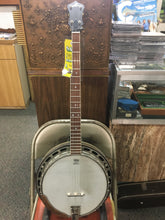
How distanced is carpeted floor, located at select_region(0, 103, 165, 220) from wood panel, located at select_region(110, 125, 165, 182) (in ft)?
0.88

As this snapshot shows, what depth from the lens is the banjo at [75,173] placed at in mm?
792

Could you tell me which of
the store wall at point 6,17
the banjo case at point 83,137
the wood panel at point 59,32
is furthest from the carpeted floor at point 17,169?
the store wall at point 6,17

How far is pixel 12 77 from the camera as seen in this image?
2.35 meters

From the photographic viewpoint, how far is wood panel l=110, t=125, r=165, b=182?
3.74 ft

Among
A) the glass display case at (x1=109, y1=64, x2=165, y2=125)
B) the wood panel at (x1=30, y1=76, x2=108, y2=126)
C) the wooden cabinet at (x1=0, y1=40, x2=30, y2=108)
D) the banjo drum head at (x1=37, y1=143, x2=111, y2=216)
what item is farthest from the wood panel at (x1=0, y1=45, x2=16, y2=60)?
the banjo drum head at (x1=37, y1=143, x2=111, y2=216)

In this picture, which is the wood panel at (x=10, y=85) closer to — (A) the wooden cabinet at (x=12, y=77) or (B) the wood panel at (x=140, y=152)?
(A) the wooden cabinet at (x=12, y=77)

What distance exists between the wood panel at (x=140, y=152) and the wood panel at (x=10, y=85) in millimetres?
1800

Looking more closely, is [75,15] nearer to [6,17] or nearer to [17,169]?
[17,169]

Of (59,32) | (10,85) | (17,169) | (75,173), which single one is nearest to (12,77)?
(10,85)

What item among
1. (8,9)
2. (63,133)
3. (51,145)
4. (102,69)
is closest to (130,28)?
(102,69)

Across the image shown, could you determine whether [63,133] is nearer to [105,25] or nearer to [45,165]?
[45,165]

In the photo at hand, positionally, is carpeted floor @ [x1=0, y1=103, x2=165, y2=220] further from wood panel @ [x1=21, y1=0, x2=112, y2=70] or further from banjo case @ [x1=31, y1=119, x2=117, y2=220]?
wood panel @ [x1=21, y1=0, x2=112, y2=70]

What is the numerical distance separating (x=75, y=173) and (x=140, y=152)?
0.62m

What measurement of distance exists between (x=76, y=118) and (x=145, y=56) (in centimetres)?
63
